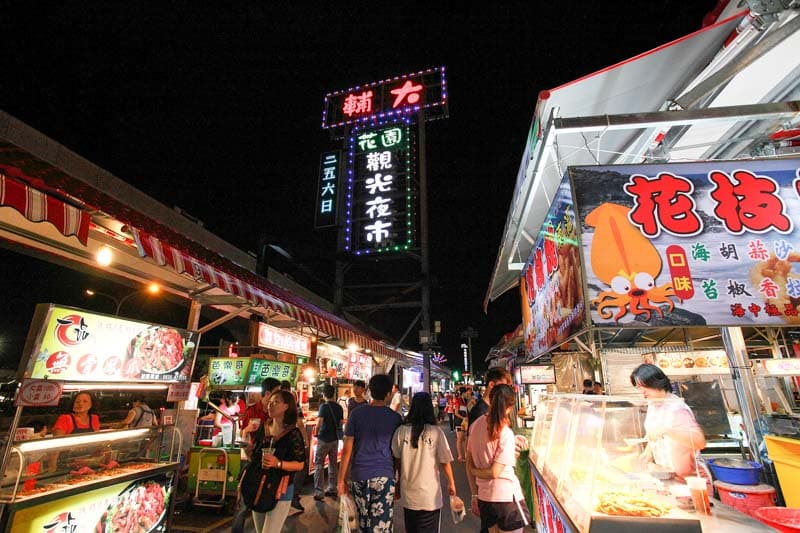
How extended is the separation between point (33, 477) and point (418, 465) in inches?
145

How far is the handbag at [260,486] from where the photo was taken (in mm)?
3914

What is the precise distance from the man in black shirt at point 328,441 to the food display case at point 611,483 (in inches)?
179

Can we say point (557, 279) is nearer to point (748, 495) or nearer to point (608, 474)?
point (608, 474)

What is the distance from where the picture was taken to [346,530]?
11.6 ft

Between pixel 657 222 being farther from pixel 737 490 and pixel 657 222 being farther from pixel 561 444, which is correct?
pixel 737 490

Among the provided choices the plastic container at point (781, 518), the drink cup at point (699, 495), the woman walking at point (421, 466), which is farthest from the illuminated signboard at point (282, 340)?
the plastic container at point (781, 518)

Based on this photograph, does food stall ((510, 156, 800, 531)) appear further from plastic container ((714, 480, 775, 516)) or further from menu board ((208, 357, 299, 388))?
menu board ((208, 357, 299, 388))

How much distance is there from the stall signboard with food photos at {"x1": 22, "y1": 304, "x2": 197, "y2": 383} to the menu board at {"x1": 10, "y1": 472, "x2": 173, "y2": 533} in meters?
1.15

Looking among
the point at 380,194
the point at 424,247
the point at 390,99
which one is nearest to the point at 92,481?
the point at 380,194

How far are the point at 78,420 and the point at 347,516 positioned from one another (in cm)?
358

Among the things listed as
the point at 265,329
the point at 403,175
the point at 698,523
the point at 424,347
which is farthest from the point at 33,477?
the point at 424,347

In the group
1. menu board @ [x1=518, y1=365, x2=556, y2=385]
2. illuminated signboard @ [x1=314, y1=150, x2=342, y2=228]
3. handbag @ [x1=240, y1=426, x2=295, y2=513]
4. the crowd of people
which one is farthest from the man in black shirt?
menu board @ [x1=518, y1=365, x2=556, y2=385]

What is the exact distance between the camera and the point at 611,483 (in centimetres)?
288

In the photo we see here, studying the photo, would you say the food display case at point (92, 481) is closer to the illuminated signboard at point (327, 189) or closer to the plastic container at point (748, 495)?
the plastic container at point (748, 495)
